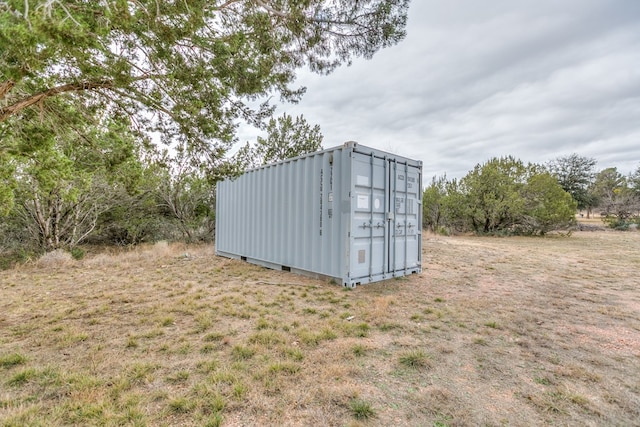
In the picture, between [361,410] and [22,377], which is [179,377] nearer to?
[22,377]

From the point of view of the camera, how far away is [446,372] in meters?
2.40

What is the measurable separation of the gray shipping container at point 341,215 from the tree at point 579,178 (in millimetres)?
32309

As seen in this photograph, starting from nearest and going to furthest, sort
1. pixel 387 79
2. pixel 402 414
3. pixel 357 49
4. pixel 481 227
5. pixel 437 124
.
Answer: pixel 402 414, pixel 357 49, pixel 387 79, pixel 437 124, pixel 481 227

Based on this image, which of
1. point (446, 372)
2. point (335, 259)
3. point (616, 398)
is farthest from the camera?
point (335, 259)

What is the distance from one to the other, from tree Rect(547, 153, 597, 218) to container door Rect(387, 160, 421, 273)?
31830mm

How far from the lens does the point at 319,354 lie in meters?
2.67

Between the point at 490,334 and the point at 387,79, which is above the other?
the point at 387,79

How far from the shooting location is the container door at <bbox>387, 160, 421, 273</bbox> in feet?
19.0

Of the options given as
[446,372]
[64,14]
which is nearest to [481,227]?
[446,372]

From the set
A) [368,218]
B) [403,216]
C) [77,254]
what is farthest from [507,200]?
[77,254]

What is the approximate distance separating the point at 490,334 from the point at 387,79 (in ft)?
27.8

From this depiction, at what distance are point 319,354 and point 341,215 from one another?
288cm

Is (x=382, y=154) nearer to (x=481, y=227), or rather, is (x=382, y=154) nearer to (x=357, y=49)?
(x=357, y=49)

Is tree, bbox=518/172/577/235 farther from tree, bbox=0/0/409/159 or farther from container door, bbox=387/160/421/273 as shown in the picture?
tree, bbox=0/0/409/159
